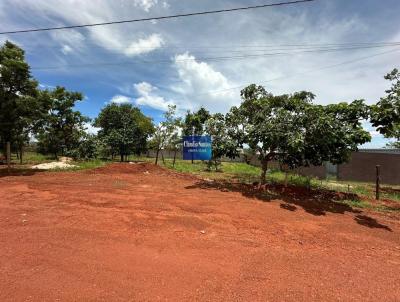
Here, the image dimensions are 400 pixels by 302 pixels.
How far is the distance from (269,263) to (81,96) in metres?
25.0

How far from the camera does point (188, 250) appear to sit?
16.6 feet

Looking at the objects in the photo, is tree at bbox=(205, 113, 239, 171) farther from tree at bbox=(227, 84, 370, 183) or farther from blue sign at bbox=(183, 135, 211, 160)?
blue sign at bbox=(183, 135, 211, 160)

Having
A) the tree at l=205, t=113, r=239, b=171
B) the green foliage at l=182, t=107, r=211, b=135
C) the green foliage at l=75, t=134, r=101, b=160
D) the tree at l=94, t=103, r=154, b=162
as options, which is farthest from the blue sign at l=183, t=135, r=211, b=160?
the tree at l=94, t=103, r=154, b=162

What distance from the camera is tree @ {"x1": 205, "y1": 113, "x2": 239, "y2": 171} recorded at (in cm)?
1158

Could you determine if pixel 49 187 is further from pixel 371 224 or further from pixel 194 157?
pixel 371 224

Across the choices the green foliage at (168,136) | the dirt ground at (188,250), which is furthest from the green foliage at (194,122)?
the dirt ground at (188,250)

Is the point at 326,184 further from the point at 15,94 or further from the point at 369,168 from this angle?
the point at 15,94

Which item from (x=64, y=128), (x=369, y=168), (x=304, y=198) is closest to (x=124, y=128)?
(x=64, y=128)

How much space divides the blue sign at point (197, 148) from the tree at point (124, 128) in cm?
1177

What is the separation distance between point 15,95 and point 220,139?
9.80m

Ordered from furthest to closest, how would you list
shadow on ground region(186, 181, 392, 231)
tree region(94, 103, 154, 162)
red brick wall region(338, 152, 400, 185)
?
tree region(94, 103, 154, 162) < red brick wall region(338, 152, 400, 185) < shadow on ground region(186, 181, 392, 231)

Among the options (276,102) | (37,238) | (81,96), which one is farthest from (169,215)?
(81,96)

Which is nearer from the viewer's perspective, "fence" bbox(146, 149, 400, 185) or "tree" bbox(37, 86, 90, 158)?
"fence" bbox(146, 149, 400, 185)

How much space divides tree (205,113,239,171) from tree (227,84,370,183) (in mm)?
292
